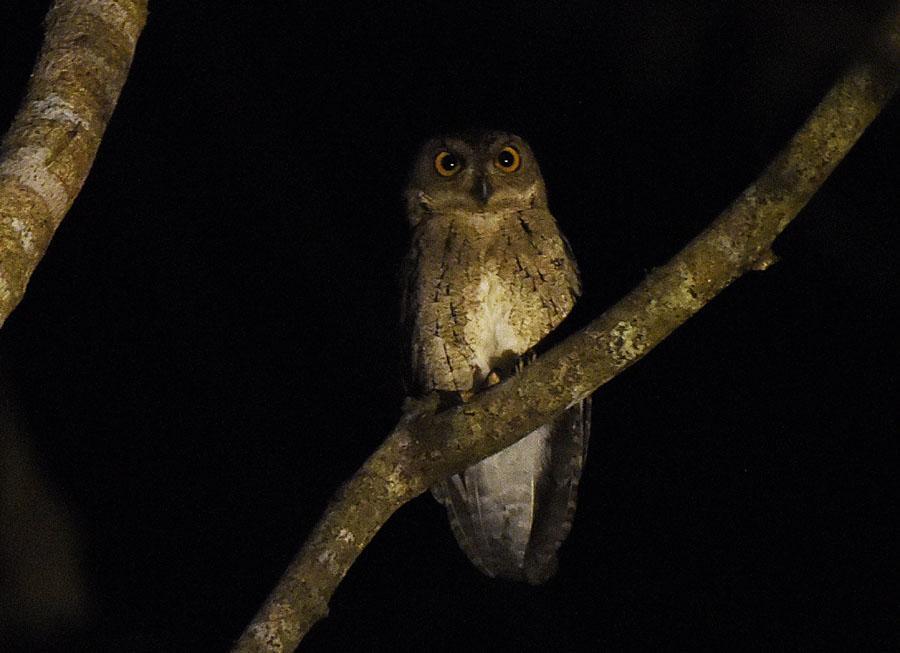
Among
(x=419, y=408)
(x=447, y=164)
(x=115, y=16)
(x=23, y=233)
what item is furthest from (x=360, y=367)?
(x=23, y=233)

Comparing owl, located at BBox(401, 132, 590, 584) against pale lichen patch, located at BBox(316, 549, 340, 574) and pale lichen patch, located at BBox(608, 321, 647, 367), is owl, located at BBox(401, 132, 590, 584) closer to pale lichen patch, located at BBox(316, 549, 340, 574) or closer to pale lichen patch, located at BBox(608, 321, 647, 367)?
pale lichen patch, located at BBox(608, 321, 647, 367)

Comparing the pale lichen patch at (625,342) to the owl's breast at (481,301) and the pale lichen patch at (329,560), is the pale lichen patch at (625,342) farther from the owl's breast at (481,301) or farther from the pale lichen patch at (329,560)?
the owl's breast at (481,301)

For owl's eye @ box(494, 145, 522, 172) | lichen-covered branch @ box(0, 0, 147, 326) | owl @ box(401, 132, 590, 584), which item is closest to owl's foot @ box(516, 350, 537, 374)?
owl @ box(401, 132, 590, 584)

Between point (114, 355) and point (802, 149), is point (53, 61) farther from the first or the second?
point (114, 355)

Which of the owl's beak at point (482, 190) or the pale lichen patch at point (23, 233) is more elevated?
the pale lichen patch at point (23, 233)

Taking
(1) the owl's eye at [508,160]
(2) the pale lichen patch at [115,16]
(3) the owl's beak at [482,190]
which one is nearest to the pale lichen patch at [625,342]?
(2) the pale lichen patch at [115,16]

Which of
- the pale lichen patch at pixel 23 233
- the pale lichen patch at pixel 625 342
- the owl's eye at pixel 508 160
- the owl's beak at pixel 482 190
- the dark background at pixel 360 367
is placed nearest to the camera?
the pale lichen patch at pixel 23 233

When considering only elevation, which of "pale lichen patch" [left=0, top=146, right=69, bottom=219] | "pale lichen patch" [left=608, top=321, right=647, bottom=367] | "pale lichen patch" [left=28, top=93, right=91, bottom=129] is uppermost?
"pale lichen patch" [left=28, top=93, right=91, bottom=129]

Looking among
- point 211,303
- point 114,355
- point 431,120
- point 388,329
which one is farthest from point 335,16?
point 388,329
